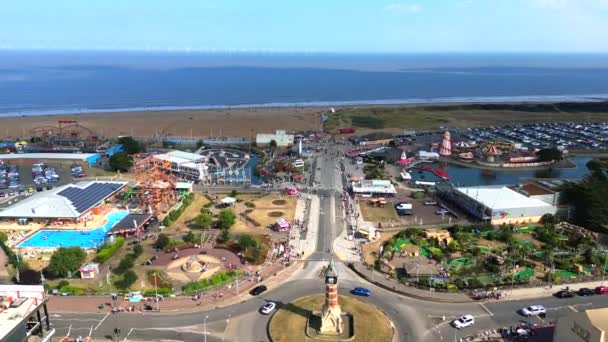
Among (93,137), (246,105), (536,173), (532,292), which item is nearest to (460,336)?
(532,292)

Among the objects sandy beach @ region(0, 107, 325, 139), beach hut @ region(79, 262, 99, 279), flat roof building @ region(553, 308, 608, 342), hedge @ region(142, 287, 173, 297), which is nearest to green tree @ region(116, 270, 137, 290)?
hedge @ region(142, 287, 173, 297)

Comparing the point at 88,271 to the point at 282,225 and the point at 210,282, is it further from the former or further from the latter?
the point at 282,225

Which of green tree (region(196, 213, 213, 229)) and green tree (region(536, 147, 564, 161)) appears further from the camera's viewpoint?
green tree (region(536, 147, 564, 161))

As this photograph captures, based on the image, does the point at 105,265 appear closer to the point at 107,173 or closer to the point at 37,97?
the point at 107,173

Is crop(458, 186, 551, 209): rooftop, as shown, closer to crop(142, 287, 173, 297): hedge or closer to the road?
the road

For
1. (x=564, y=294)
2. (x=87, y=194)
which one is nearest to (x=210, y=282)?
(x=87, y=194)
